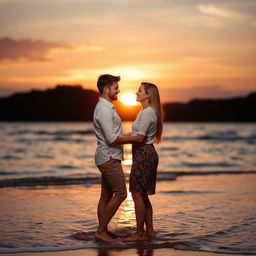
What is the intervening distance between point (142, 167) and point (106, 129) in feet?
2.34

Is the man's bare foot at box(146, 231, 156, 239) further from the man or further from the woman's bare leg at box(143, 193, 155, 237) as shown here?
the man

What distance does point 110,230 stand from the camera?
7.13 m

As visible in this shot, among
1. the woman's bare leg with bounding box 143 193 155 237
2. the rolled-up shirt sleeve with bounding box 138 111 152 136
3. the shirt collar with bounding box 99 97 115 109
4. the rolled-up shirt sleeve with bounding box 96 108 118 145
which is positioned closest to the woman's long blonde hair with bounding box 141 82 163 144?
the rolled-up shirt sleeve with bounding box 138 111 152 136

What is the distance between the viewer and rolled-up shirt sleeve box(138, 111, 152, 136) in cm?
618

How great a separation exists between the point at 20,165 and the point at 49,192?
8674mm

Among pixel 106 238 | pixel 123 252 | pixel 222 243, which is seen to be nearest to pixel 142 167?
pixel 106 238

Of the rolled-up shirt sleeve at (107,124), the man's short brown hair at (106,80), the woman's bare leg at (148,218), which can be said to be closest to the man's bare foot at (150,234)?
the woman's bare leg at (148,218)

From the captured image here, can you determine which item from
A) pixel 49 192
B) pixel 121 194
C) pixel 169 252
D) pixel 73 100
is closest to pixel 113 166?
pixel 121 194

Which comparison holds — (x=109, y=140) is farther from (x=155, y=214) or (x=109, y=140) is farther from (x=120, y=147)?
(x=155, y=214)

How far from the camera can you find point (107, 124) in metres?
6.04

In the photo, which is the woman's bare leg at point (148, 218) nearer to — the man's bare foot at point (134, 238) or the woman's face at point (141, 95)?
the man's bare foot at point (134, 238)

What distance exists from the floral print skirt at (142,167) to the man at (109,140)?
18cm

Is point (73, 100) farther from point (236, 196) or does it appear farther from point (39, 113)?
point (236, 196)

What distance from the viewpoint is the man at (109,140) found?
6055 mm
